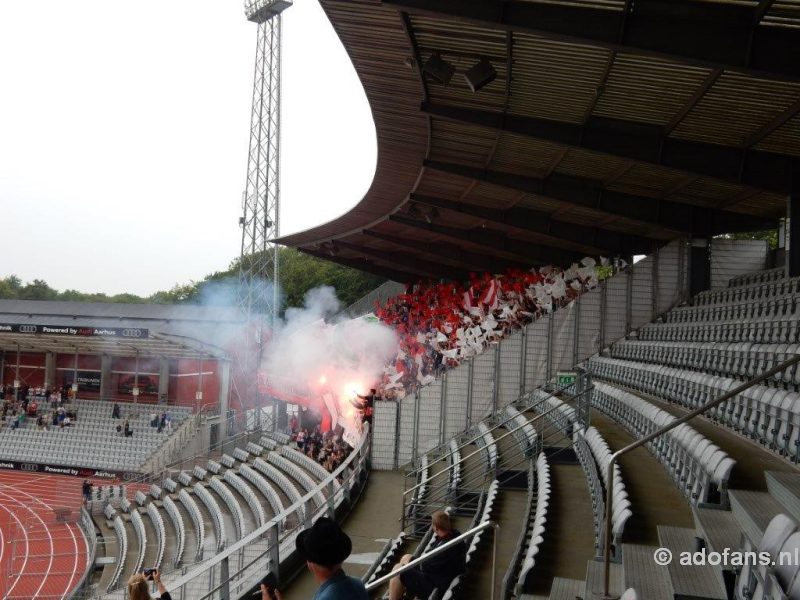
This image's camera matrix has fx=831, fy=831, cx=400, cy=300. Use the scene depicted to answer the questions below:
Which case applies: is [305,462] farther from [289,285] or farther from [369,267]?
[289,285]

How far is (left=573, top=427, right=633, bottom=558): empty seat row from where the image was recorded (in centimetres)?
502

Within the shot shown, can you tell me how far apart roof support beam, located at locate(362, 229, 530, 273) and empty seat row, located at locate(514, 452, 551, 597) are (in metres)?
14.2

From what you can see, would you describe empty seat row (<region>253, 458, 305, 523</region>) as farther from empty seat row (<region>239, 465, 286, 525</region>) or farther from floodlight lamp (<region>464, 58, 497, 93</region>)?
floodlight lamp (<region>464, 58, 497, 93</region>)

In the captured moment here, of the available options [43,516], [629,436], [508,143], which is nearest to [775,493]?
[629,436]

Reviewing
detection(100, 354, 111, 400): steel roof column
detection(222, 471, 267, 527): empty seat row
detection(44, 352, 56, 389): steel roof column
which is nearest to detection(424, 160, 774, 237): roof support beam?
detection(222, 471, 267, 527): empty seat row

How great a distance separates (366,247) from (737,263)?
544 inches

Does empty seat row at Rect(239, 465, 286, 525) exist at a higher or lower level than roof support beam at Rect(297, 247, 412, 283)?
lower

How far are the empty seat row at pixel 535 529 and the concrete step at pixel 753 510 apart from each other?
135cm

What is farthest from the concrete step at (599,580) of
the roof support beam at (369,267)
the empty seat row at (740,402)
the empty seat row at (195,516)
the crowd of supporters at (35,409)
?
the crowd of supporters at (35,409)

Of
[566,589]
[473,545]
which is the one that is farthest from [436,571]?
[473,545]

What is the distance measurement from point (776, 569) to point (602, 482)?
3.91 metres

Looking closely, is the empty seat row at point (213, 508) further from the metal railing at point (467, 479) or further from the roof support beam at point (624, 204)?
the roof support beam at point (624, 204)

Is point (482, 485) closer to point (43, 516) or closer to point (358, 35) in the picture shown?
point (358, 35)

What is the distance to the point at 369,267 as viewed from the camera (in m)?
31.2
